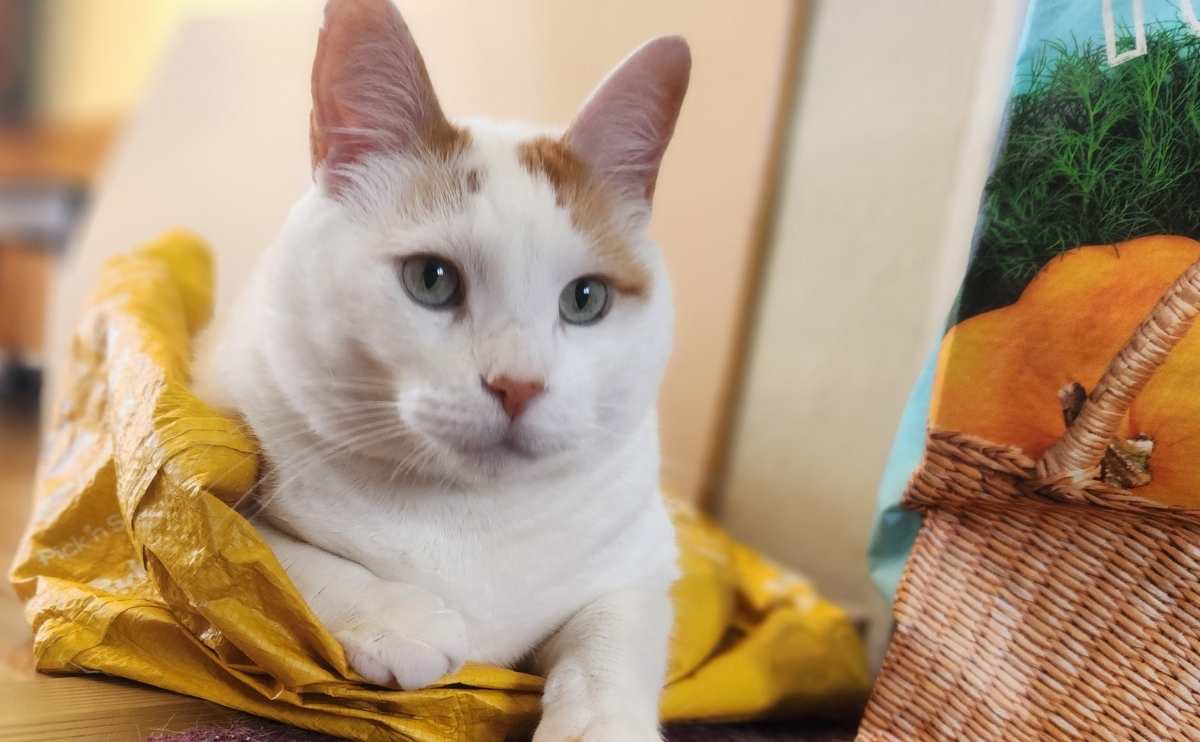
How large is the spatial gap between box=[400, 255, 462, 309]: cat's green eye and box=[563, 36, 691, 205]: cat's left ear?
6.4 inches

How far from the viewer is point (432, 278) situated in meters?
0.72

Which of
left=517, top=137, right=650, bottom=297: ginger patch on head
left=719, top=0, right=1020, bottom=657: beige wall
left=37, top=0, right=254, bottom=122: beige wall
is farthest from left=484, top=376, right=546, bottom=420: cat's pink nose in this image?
left=37, top=0, right=254, bottom=122: beige wall

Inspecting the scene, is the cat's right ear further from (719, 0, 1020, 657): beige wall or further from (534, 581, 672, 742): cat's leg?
(719, 0, 1020, 657): beige wall

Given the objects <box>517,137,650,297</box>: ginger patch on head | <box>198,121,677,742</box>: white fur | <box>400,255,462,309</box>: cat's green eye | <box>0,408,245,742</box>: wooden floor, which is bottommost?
<box>0,408,245,742</box>: wooden floor

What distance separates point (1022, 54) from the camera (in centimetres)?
75

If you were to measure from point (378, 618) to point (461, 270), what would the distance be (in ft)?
0.89

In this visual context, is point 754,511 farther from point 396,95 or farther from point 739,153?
point 396,95

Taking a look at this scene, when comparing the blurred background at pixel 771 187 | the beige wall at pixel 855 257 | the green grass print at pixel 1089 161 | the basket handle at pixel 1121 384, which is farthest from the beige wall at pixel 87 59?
the basket handle at pixel 1121 384

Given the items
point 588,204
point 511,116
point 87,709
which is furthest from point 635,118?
point 87,709

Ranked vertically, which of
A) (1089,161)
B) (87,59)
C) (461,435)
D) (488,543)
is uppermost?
(87,59)

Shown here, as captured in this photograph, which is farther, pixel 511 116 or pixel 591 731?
pixel 511 116

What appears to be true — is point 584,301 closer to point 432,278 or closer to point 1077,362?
point 432,278

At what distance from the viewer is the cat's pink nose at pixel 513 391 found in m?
0.65

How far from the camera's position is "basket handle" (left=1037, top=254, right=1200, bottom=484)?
2.19 ft
